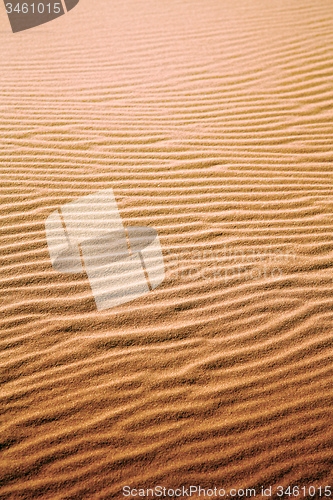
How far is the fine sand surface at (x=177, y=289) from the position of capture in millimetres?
2020

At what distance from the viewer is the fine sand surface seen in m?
2.02

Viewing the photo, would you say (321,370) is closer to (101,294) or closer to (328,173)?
(101,294)

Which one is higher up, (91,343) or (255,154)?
(255,154)

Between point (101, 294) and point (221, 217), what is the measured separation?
1.19 m

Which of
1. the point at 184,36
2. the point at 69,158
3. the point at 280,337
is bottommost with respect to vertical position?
the point at 280,337

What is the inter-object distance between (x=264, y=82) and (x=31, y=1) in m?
5.66

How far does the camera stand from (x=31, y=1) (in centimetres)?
756

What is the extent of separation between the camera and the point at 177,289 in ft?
8.68

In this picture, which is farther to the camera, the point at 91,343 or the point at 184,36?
the point at 184,36

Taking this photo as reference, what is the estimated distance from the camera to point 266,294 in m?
2.61

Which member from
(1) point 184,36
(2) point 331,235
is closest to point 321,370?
(2) point 331,235

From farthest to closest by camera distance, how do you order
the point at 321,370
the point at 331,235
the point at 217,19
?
the point at 217,19
the point at 331,235
the point at 321,370

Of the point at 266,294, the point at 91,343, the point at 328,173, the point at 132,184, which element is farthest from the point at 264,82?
the point at 91,343

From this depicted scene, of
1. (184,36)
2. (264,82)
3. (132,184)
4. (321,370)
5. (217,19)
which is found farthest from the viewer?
(217,19)
